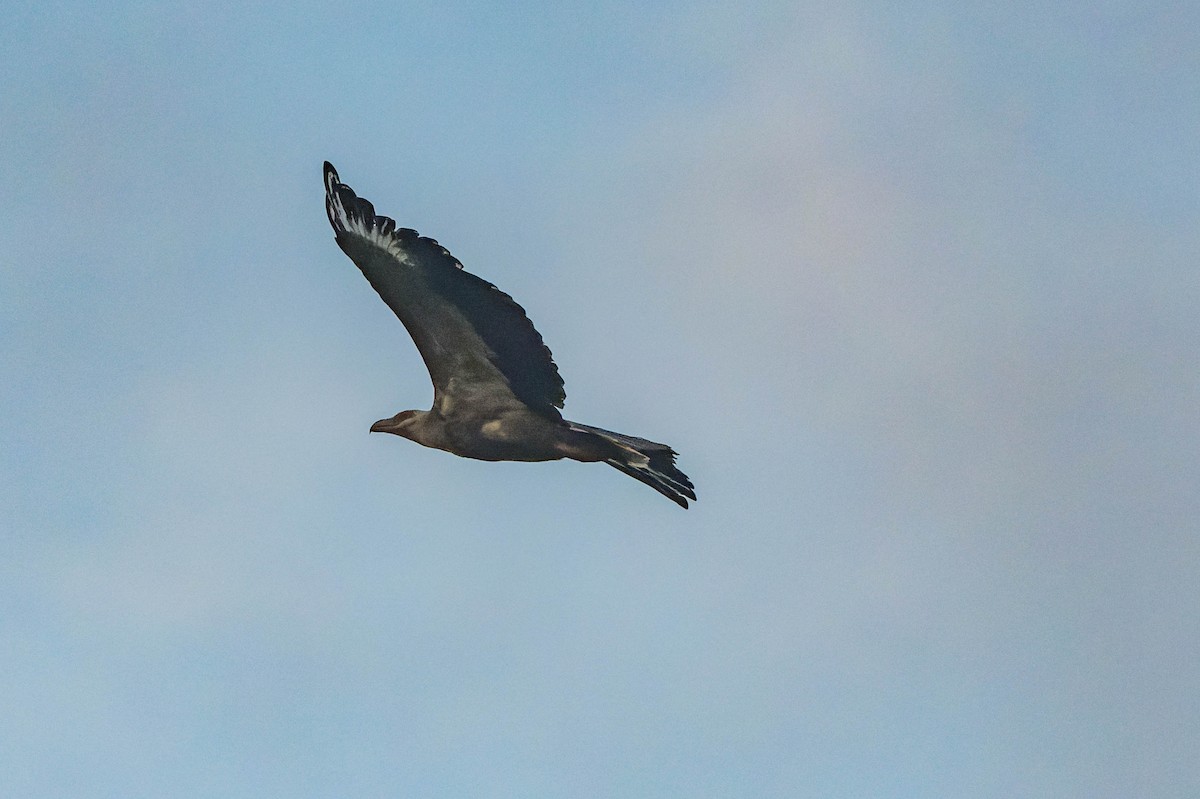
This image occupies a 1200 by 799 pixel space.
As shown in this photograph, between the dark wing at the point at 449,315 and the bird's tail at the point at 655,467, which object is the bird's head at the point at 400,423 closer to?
the dark wing at the point at 449,315

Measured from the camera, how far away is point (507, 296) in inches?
595

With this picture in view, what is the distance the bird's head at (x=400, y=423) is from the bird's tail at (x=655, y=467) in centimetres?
155

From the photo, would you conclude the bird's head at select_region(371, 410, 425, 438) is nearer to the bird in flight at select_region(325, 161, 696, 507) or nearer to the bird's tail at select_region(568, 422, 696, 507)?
the bird in flight at select_region(325, 161, 696, 507)

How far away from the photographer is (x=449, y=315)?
15508mm

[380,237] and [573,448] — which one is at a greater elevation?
[380,237]

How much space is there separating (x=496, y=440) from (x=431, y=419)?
0.70 m

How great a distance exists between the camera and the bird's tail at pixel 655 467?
15664mm

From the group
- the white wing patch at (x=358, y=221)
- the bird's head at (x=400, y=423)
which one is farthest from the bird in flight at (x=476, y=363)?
the bird's head at (x=400, y=423)

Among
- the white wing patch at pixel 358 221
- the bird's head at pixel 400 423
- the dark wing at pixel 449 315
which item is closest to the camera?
the dark wing at pixel 449 315

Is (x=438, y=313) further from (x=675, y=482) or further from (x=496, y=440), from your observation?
(x=675, y=482)

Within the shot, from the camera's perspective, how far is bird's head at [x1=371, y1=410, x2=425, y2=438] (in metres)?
16.3

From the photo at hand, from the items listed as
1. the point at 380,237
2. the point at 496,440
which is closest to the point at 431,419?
the point at 496,440

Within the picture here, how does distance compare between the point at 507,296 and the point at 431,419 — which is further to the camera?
the point at 431,419

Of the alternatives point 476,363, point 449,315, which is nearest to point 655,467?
point 476,363
